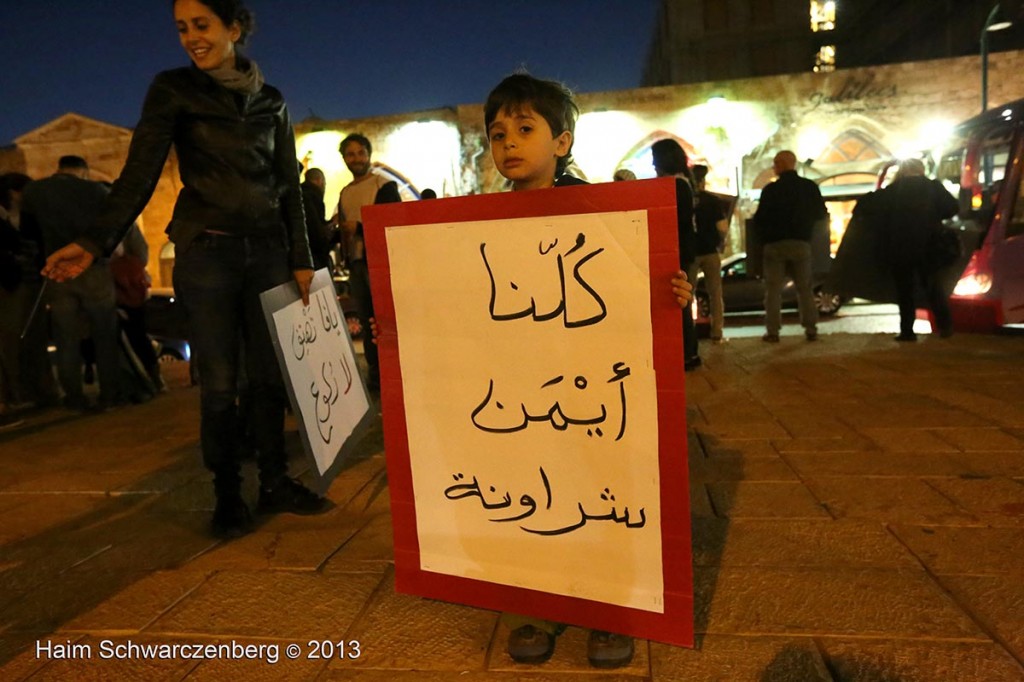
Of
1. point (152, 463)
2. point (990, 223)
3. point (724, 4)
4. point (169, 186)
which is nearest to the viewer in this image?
point (152, 463)

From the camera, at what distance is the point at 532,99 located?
1.99m

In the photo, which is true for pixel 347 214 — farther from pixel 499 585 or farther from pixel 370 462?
pixel 499 585

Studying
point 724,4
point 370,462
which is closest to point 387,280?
point 370,462

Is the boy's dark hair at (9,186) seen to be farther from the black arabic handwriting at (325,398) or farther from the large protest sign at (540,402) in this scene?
the large protest sign at (540,402)

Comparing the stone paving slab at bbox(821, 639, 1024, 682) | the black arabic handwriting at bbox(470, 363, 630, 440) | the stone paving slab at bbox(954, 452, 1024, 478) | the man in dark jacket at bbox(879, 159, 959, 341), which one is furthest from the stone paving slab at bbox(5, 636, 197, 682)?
the man in dark jacket at bbox(879, 159, 959, 341)

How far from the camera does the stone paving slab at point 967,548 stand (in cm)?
210

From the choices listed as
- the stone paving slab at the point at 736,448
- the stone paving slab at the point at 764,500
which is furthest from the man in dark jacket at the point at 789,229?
the stone paving slab at the point at 764,500

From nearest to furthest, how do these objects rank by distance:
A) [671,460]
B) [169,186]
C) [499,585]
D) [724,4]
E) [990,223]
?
[671,460] < [499,585] < [990,223] < [169,186] < [724,4]

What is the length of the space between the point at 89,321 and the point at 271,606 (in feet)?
14.2

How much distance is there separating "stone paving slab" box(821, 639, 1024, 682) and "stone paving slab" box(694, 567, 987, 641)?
0.15 ft

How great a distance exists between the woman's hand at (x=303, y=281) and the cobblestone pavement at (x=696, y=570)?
91cm

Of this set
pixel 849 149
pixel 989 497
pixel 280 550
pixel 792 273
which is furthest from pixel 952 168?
pixel 849 149

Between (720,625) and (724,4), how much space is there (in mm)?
41453

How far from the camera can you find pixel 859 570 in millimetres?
2115
